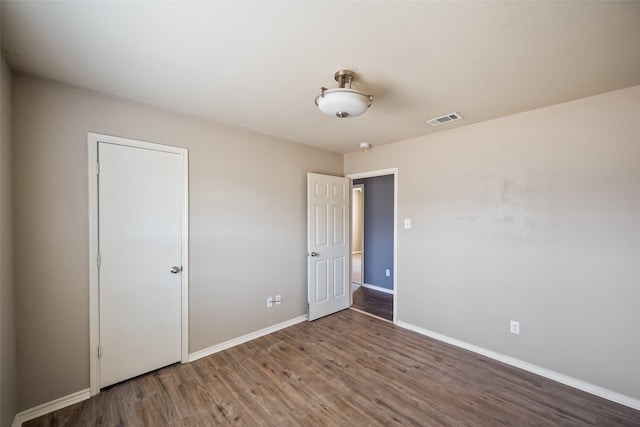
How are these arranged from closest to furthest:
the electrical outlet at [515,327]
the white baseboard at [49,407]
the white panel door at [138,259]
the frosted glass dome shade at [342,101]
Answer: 1. the frosted glass dome shade at [342,101]
2. the white baseboard at [49,407]
3. the white panel door at [138,259]
4. the electrical outlet at [515,327]

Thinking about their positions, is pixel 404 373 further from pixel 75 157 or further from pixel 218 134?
pixel 75 157

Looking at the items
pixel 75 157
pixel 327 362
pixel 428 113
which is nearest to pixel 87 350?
pixel 75 157

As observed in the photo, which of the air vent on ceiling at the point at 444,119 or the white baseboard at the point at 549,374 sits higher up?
the air vent on ceiling at the point at 444,119

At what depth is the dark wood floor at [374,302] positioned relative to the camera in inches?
155

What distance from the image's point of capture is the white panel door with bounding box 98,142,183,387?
7.08ft

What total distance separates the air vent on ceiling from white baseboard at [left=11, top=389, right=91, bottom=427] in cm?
388

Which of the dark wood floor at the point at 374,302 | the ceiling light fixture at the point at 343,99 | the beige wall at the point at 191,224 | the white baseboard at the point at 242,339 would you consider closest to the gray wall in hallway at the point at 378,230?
the dark wood floor at the point at 374,302

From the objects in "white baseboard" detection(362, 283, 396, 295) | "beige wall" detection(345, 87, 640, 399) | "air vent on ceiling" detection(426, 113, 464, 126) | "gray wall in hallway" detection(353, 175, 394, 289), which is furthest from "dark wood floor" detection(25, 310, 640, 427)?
"air vent on ceiling" detection(426, 113, 464, 126)

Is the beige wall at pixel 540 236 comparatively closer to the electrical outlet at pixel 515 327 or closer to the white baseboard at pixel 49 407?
the electrical outlet at pixel 515 327

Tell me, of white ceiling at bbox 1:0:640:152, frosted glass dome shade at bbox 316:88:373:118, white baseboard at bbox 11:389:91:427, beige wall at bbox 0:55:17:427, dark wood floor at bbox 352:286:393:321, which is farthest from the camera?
dark wood floor at bbox 352:286:393:321

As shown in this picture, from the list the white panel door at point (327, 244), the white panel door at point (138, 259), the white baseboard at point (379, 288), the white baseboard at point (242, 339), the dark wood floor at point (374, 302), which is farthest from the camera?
the white baseboard at point (379, 288)

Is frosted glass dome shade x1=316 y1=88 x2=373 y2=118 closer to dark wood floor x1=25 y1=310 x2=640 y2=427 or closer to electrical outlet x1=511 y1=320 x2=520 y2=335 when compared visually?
dark wood floor x1=25 y1=310 x2=640 y2=427

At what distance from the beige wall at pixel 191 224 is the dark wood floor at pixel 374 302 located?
111 centimetres

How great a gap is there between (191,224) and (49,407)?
1.64m
